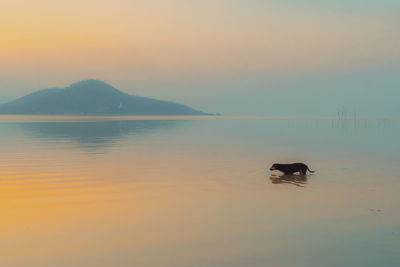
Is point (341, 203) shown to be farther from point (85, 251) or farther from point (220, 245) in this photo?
point (85, 251)

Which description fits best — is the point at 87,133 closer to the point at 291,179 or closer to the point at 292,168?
the point at 292,168

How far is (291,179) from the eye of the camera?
62.7ft

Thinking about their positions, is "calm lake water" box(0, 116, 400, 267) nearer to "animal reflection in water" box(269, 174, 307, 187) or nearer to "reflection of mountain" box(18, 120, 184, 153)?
"animal reflection in water" box(269, 174, 307, 187)

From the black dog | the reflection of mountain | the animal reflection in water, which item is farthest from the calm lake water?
the reflection of mountain

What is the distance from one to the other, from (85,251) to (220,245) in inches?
131

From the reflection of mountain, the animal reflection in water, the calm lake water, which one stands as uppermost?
the reflection of mountain

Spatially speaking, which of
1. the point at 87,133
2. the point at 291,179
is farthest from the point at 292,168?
the point at 87,133

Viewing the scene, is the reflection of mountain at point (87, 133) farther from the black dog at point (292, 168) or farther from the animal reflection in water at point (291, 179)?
the animal reflection in water at point (291, 179)

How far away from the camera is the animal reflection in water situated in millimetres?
17688

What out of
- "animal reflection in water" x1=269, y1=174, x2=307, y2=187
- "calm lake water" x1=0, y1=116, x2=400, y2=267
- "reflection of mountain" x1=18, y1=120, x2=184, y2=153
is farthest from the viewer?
"reflection of mountain" x1=18, y1=120, x2=184, y2=153

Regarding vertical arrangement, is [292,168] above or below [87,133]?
below

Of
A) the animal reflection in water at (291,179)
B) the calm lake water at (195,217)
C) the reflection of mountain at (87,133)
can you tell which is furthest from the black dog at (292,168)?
the reflection of mountain at (87,133)

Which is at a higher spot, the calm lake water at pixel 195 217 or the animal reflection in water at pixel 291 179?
the calm lake water at pixel 195 217

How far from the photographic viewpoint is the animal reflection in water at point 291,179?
58.0ft
